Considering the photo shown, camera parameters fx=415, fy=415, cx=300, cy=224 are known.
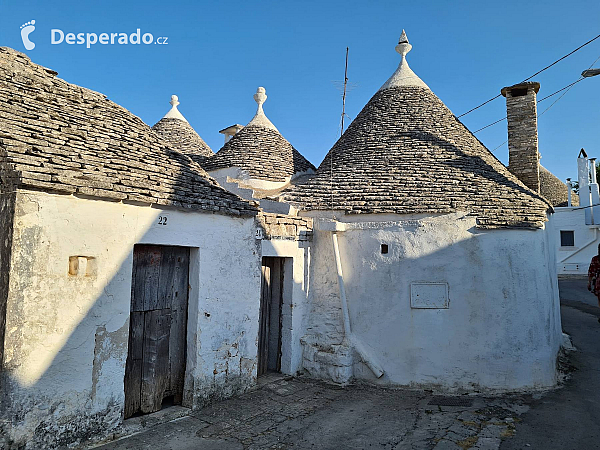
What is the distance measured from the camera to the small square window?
22.7 m

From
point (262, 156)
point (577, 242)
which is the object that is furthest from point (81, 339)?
point (577, 242)

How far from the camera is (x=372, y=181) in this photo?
796 centimetres

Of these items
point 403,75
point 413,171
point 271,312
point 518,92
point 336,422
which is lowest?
point 336,422

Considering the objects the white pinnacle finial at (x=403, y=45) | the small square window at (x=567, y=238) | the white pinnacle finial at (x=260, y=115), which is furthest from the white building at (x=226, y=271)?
the small square window at (x=567, y=238)

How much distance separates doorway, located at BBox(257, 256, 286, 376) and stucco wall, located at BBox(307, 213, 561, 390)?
1066mm

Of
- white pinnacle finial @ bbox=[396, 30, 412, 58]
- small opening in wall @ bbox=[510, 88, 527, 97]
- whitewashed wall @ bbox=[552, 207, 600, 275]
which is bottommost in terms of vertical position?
whitewashed wall @ bbox=[552, 207, 600, 275]

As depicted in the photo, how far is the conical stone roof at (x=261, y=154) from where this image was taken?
35.4ft

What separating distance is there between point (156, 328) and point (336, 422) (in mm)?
2645

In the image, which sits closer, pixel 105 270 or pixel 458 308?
pixel 105 270

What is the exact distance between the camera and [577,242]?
2242 centimetres

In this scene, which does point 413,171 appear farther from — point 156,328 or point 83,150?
point 83,150

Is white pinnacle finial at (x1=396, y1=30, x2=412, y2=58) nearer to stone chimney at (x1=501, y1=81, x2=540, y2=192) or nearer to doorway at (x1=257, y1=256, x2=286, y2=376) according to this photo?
stone chimney at (x1=501, y1=81, x2=540, y2=192)

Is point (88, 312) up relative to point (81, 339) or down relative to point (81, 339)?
up

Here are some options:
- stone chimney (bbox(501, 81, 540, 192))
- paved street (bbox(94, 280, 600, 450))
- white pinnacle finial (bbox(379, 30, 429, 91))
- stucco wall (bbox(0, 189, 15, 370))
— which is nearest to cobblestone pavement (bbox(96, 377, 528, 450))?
paved street (bbox(94, 280, 600, 450))
